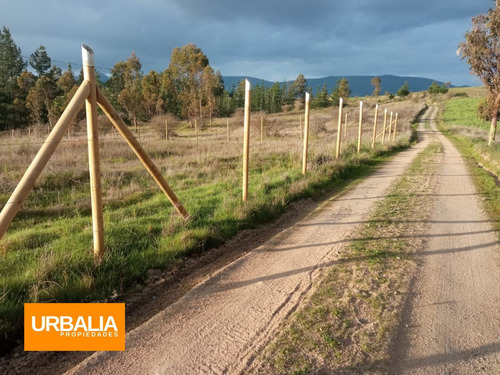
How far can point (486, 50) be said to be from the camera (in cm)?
1742

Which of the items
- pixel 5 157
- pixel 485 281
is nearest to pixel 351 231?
pixel 485 281

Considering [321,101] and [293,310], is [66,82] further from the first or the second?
[321,101]

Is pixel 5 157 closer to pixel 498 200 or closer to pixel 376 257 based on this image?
pixel 376 257

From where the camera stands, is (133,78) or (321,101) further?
(321,101)

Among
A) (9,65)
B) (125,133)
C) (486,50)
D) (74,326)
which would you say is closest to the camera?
(74,326)

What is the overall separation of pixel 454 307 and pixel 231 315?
7.77 ft

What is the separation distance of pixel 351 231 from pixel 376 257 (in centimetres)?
109

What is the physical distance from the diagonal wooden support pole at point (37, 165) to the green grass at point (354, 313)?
2730 mm

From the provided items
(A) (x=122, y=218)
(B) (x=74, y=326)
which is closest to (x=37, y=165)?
(B) (x=74, y=326)

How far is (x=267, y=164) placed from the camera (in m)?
11.9

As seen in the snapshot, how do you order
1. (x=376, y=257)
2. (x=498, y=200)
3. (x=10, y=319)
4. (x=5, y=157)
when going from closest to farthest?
(x=10, y=319)
(x=376, y=257)
(x=498, y=200)
(x=5, y=157)

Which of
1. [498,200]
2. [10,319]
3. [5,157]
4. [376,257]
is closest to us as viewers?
[10,319]

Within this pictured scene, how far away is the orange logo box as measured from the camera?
8.79ft

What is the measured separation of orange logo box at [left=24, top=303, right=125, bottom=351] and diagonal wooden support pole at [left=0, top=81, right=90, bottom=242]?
875mm
